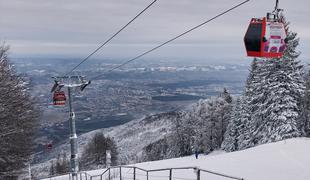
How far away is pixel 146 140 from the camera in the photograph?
13612cm

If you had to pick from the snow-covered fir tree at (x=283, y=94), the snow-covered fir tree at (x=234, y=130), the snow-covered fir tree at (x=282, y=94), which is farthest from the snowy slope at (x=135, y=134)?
the snow-covered fir tree at (x=283, y=94)

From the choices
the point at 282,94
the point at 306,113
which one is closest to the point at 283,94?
the point at 282,94

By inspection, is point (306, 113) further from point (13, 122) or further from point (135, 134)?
point (135, 134)

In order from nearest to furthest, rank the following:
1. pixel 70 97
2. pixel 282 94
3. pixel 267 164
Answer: pixel 267 164 → pixel 70 97 → pixel 282 94

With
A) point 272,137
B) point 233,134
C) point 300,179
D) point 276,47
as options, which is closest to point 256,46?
point 276,47

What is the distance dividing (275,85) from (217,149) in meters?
27.3

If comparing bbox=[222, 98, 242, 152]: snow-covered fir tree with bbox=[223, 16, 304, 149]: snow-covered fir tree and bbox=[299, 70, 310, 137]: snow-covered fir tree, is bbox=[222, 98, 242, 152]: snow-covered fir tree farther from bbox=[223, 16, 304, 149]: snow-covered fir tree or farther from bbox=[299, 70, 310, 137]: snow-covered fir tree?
bbox=[223, 16, 304, 149]: snow-covered fir tree

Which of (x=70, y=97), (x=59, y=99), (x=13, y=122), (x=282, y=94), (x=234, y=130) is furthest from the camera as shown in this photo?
(x=234, y=130)

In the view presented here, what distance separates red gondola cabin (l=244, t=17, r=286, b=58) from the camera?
682cm

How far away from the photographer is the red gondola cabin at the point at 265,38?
6820 mm

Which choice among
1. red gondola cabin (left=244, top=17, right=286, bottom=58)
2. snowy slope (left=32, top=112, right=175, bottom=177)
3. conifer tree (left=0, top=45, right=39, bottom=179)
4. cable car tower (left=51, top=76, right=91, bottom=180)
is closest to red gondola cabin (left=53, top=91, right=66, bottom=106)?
cable car tower (left=51, top=76, right=91, bottom=180)

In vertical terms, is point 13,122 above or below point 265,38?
below

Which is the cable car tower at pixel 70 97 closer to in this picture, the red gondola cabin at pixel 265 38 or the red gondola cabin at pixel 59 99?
the red gondola cabin at pixel 59 99

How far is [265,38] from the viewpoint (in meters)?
6.80
